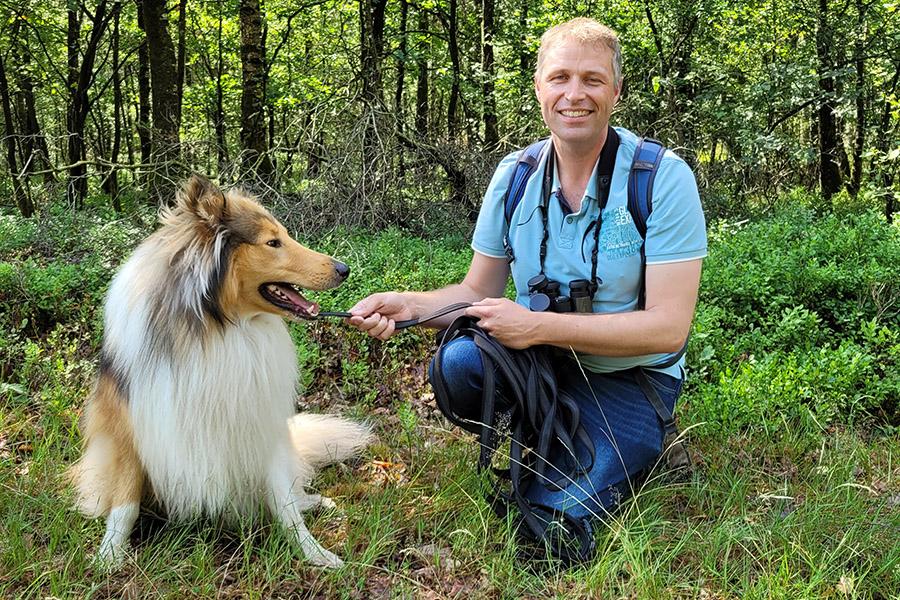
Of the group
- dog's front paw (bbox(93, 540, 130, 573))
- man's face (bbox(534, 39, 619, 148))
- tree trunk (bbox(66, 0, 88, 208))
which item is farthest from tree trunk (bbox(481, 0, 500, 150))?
dog's front paw (bbox(93, 540, 130, 573))

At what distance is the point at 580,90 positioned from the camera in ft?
7.95

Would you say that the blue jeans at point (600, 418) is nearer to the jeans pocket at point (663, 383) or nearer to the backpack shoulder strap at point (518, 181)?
the jeans pocket at point (663, 383)

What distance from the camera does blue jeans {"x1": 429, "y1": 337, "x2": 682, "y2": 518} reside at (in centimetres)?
247

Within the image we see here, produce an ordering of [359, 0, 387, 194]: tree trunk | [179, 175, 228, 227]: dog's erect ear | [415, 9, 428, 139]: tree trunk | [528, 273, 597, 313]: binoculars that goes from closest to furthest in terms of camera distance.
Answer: [179, 175, 228, 227]: dog's erect ear < [528, 273, 597, 313]: binoculars < [359, 0, 387, 194]: tree trunk < [415, 9, 428, 139]: tree trunk

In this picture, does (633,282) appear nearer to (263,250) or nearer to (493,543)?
(493,543)

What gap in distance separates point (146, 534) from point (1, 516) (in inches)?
21.3

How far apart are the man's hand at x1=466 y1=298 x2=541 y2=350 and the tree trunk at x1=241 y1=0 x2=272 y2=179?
17.0 ft

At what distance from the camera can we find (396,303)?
2.63 meters

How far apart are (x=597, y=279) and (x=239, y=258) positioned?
1.35m

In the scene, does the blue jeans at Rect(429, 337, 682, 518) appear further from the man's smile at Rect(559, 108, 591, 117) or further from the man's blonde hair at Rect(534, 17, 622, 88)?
the man's blonde hair at Rect(534, 17, 622, 88)

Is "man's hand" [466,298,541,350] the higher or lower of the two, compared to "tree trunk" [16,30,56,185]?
lower

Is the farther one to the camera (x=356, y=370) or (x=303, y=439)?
(x=356, y=370)

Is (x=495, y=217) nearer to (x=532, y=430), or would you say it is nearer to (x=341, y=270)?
(x=341, y=270)

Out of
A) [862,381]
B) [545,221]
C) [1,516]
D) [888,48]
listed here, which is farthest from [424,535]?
[888,48]
